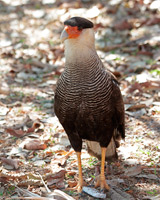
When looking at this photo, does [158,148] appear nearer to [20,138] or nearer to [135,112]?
[135,112]

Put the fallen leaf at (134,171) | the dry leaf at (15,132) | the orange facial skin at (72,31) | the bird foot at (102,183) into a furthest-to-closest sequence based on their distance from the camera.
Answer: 1. the dry leaf at (15,132)
2. the fallen leaf at (134,171)
3. the bird foot at (102,183)
4. the orange facial skin at (72,31)

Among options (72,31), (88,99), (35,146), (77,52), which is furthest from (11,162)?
(72,31)

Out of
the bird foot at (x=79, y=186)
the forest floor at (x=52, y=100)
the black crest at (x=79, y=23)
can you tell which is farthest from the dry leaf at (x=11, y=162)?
the black crest at (x=79, y=23)

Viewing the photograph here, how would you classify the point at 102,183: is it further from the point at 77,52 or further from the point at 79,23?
the point at 79,23

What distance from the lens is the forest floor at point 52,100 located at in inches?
163

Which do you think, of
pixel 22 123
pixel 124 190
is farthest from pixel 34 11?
pixel 124 190

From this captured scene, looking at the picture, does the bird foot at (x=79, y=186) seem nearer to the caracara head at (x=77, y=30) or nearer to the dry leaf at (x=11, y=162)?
the dry leaf at (x=11, y=162)

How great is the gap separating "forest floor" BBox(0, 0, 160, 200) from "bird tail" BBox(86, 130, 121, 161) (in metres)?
0.12

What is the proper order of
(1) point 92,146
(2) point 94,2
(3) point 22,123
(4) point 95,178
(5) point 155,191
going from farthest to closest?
(2) point 94,2
(3) point 22,123
(1) point 92,146
(4) point 95,178
(5) point 155,191

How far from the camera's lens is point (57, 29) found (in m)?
9.71

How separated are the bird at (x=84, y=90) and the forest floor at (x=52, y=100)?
1.50 feet

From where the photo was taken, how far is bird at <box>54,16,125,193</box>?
3.79 m

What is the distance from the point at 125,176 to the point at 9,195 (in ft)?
4.53

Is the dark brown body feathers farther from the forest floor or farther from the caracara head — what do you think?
the forest floor
